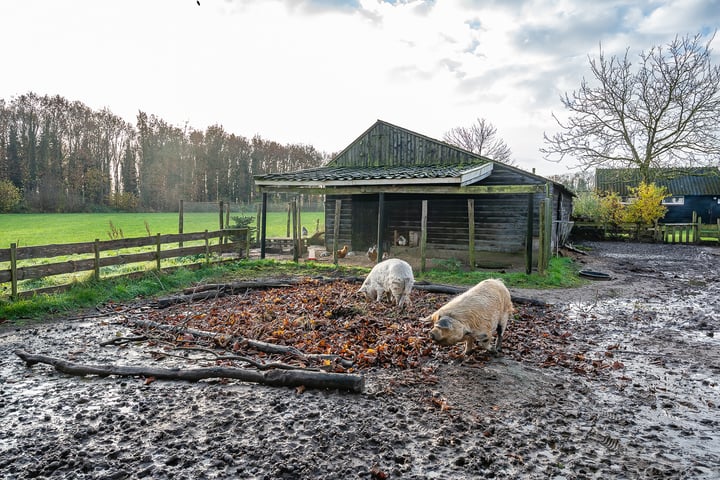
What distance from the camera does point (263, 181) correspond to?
1583 cm

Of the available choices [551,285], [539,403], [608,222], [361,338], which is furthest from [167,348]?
[608,222]

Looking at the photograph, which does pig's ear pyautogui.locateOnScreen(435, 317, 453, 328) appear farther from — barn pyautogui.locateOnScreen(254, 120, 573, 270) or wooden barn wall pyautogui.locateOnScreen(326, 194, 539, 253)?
wooden barn wall pyautogui.locateOnScreen(326, 194, 539, 253)

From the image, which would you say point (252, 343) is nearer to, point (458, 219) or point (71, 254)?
point (71, 254)

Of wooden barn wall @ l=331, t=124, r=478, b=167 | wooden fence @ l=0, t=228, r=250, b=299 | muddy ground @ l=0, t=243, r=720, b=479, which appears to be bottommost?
muddy ground @ l=0, t=243, r=720, b=479

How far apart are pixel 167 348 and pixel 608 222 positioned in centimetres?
3118

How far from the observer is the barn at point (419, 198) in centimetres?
1434

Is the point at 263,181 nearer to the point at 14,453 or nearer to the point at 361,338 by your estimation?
the point at 361,338

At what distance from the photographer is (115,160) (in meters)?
42.8

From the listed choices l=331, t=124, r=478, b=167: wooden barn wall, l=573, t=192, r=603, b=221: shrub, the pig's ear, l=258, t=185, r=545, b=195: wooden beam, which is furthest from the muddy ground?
l=573, t=192, r=603, b=221: shrub

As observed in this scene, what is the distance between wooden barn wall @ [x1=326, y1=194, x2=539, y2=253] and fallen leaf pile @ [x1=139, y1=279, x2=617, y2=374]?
7.68 metres

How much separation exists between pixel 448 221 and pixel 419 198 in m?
1.64

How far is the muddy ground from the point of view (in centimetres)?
319

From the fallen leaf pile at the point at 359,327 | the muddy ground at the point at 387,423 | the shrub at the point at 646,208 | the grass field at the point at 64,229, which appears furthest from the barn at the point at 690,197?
the muddy ground at the point at 387,423

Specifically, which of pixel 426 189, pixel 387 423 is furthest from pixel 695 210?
pixel 387 423
